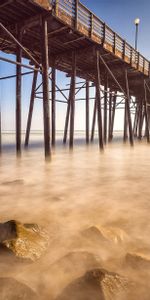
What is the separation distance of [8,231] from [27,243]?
0.72 feet

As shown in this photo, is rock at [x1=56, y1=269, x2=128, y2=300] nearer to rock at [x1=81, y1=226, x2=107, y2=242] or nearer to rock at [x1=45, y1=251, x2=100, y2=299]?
rock at [x1=45, y1=251, x2=100, y2=299]

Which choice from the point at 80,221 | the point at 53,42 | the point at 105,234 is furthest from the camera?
the point at 53,42

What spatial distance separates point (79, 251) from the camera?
2004mm

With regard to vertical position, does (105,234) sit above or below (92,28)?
below

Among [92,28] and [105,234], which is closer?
[105,234]

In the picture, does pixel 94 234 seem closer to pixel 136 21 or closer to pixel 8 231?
pixel 8 231

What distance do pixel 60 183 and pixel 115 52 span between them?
8.13 meters

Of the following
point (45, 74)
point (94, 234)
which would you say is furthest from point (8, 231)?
point (45, 74)

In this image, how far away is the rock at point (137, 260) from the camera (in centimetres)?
179

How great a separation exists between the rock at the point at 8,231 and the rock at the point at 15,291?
419mm

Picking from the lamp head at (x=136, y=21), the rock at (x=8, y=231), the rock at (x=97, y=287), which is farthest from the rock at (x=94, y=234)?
the lamp head at (x=136, y=21)

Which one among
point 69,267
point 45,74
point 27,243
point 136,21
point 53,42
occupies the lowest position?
point 69,267

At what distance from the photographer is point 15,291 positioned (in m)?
1.47

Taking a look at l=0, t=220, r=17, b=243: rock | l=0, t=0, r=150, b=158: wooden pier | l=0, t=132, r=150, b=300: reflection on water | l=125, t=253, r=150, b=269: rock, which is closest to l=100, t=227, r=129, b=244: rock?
l=0, t=132, r=150, b=300: reflection on water
